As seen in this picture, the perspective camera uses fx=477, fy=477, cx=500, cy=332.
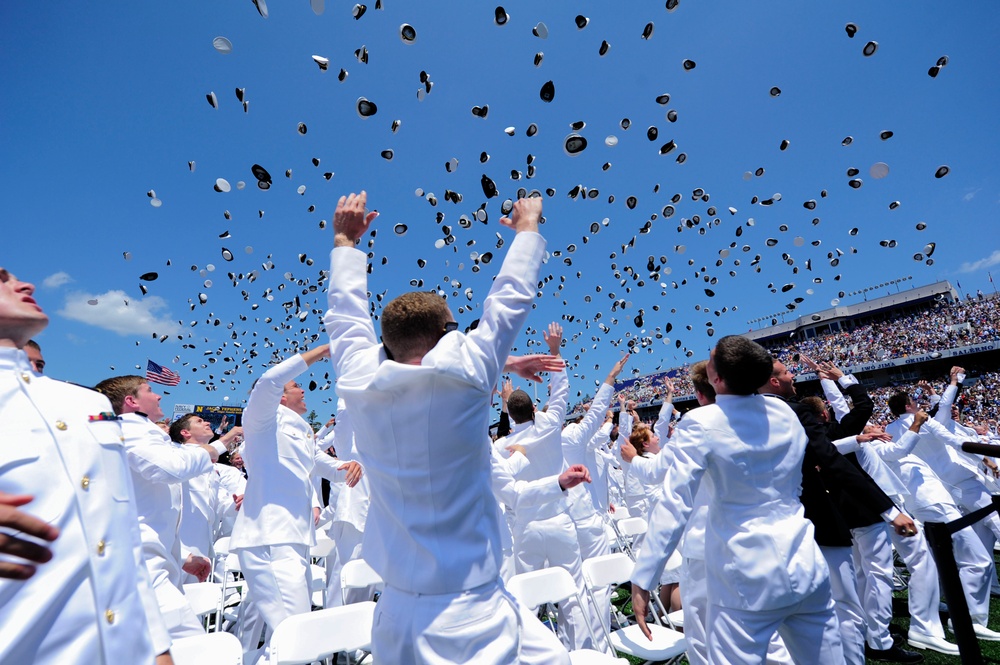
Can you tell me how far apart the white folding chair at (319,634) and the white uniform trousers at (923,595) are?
5.84m

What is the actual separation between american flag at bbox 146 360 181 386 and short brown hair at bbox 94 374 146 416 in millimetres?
20444

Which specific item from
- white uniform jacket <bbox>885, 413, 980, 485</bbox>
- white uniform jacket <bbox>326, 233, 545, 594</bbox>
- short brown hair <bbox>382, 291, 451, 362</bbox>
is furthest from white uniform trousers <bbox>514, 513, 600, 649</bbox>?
white uniform jacket <bbox>885, 413, 980, 485</bbox>

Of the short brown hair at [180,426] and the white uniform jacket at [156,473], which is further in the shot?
the short brown hair at [180,426]

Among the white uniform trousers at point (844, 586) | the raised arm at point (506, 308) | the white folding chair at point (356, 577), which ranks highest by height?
the raised arm at point (506, 308)

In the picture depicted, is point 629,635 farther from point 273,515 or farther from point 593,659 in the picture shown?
point 273,515

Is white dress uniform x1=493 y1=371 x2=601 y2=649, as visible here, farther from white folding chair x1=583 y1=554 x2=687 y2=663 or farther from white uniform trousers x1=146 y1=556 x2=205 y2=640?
white uniform trousers x1=146 y1=556 x2=205 y2=640

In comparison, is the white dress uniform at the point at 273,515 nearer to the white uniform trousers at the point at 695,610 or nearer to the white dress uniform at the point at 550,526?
the white dress uniform at the point at 550,526

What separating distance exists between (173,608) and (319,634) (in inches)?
46.4

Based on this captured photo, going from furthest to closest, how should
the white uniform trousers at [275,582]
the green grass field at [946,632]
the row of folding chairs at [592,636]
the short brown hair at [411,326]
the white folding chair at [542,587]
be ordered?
the green grass field at [946,632] → the white uniform trousers at [275,582] → the white folding chair at [542,587] → the row of folding chairs at [592,636] → the short brown hair at [411,326]

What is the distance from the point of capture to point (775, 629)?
2.81m

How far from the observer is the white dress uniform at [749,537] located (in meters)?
2.72

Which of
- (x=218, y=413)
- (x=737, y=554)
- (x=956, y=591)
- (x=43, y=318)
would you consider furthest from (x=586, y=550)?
(x=218, y=413)

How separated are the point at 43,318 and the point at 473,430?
4.83ft

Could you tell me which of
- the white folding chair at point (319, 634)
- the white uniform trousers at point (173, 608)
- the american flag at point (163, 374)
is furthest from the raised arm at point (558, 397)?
the american flag at point (163, 374)
